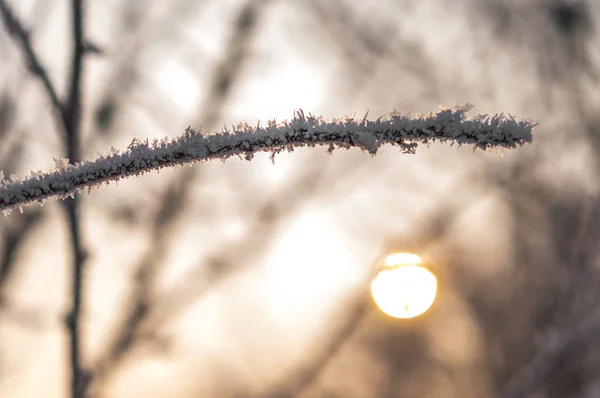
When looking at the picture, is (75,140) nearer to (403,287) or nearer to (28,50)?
(28,50)

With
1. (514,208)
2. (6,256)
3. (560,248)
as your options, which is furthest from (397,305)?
(560,248)

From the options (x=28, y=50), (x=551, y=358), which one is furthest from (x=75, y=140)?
(x=551, y=358)

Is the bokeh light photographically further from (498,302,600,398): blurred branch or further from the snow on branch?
the snow on branch

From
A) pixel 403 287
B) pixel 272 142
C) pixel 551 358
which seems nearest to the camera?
pixel 272 142

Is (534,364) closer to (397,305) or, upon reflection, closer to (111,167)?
(397,305)

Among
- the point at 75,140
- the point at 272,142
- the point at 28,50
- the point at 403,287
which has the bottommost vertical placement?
the point at 272,142

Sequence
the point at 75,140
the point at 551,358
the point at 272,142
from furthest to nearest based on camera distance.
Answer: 1. the point at 551,358
2. the point at 75,140
3. the point at 272,142

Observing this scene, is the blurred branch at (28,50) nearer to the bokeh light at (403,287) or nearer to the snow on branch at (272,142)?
the snow on branch at (272,142)
